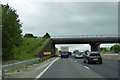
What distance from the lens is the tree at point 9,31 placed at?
5372 cm

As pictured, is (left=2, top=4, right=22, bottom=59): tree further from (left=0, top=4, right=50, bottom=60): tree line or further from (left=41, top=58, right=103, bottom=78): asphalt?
(left=41, top=58, right=103, bottom=78): asphalt

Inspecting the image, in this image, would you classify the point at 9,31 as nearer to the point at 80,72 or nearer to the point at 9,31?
the point at 9,31

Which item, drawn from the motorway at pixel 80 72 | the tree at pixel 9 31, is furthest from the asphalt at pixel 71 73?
the tree at pixel 9 31

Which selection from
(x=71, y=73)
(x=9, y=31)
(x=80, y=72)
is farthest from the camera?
(x=9, y=31)

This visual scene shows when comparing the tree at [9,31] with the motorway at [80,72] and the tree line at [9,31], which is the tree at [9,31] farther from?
the motorway at [80,72]

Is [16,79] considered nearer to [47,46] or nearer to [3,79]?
[3,79]

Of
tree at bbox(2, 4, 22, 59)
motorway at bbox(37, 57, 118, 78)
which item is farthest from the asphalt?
tree at bbox(2, 4, 22, 59)

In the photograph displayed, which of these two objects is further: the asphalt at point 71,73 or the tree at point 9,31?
the tree at point 9,31

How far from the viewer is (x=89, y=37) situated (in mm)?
96625

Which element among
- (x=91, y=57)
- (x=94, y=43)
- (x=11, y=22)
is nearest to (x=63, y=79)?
(x=91, y=57)

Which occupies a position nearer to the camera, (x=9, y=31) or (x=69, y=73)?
(x=69, y=73)

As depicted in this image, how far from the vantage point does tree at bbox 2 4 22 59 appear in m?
53.7

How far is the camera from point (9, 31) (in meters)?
54.9

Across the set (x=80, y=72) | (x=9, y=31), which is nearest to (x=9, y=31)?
(x=9, y=31)
